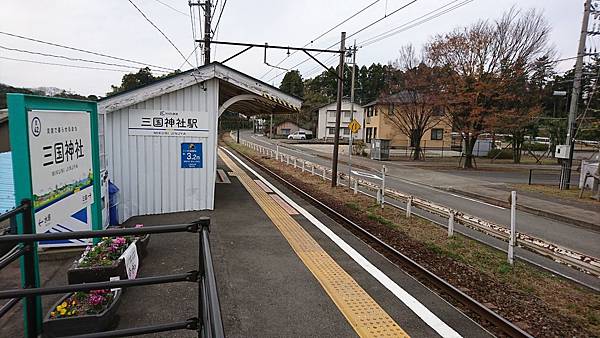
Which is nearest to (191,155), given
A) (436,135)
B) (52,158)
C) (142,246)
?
(142,246)

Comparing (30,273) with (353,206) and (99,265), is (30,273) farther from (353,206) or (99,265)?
(353,206)

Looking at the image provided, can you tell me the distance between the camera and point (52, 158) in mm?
3592

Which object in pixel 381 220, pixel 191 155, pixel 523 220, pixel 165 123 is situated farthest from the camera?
pixel 523 220

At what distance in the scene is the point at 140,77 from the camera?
46.8 metres

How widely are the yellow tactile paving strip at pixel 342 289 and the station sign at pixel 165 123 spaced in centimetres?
280

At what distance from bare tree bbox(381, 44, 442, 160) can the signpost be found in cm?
2246

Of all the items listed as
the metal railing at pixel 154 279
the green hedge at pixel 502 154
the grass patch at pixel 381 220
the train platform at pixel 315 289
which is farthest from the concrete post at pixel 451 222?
the green hedge at pixel 502 154

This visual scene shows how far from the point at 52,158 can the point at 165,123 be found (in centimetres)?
452

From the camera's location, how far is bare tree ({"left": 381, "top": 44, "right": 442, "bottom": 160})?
962 inches

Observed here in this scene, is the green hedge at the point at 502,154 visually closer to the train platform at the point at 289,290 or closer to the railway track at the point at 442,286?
the railway track at the point at 442,286

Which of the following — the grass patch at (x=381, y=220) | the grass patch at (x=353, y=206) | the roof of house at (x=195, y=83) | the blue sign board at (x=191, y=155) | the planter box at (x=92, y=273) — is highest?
the roof of house at (x=195, y=83)

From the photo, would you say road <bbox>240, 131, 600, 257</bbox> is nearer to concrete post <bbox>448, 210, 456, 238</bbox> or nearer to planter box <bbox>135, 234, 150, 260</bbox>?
concrete post <bbox>448, 210, 456, 238</bbox>

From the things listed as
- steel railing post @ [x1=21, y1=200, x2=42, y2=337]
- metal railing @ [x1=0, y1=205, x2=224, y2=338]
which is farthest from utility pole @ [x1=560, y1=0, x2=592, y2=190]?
steel railing post @ [x1=21, y1=200, x2=42, y2=337]

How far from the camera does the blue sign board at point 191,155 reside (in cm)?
820
